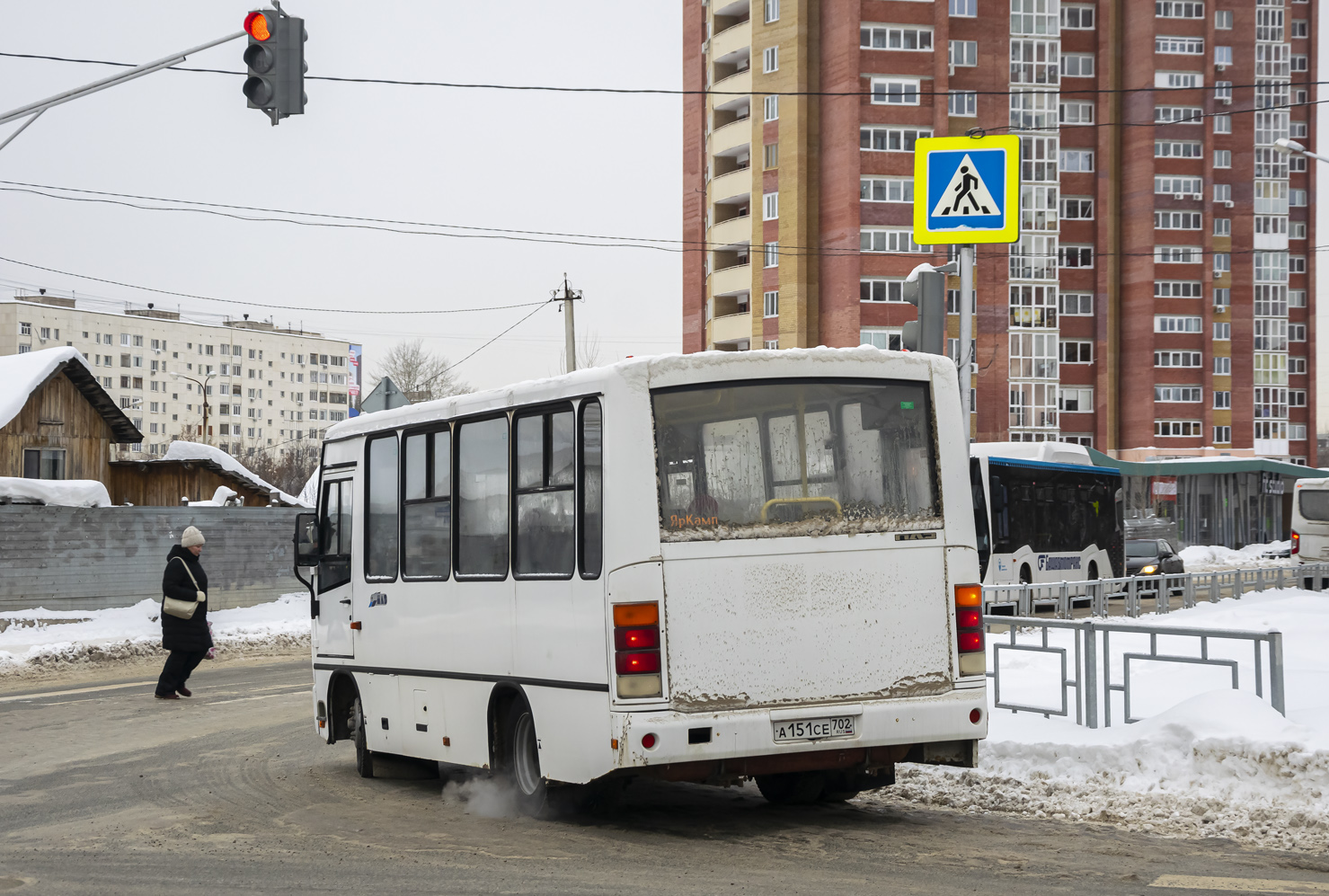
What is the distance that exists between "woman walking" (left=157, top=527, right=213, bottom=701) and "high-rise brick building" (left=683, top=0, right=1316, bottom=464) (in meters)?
54.3

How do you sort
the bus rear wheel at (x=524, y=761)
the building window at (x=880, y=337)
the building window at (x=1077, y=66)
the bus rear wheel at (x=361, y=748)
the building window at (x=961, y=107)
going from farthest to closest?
1. the building window at (x=1077, y=66)
2. the building window at (x=961, y=107)
3. the building window at (x=880, y=337)
4. the bus rear wheel at (x=361, y=748)
5. the bus rear wheel at (x=524, y=761)

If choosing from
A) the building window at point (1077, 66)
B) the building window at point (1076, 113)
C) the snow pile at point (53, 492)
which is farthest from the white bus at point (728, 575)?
the building window at point (1077, 66)

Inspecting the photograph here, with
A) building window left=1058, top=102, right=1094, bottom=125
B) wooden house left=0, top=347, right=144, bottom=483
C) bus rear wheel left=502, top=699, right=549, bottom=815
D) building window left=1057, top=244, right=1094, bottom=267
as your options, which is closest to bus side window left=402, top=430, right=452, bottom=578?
bus rear wheel left=502, top=699, right=549, bottom=815

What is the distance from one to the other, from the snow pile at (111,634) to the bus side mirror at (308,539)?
38.0 ft

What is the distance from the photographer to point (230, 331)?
160 metres

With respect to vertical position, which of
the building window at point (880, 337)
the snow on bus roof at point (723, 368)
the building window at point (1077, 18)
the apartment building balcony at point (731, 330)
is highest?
the building window at point (1077, 18)

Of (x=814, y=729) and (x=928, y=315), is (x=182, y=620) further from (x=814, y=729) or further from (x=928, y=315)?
(x=814, y=729)

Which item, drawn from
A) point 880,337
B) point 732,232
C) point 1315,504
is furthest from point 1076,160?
point 1315,504

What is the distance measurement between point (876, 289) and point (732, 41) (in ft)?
49.8

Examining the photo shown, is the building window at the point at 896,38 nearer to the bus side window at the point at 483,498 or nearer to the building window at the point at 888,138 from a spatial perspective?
the building window at the point at 888,138

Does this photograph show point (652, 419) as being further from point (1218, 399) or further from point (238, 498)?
point (1218, 399)

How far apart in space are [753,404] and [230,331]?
15990cm

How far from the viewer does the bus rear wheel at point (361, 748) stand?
1106cm

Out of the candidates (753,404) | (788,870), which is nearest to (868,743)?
(788,870)
